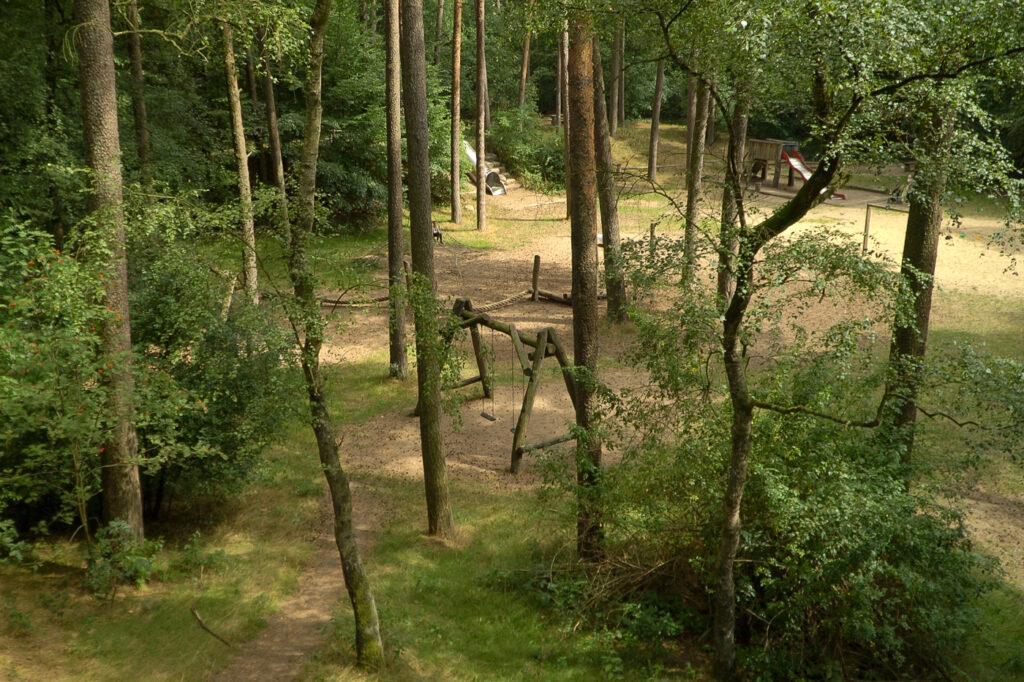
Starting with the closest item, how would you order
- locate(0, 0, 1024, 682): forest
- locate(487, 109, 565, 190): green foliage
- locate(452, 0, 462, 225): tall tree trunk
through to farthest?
locate(0, 0, 1024, 682): forest → locate(452, 0, 462, 225): tall tree trunk → locate(487, 109, 565, 190): green foliage

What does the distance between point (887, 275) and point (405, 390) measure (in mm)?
9982

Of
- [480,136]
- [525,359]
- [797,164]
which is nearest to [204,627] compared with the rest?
[525,359]

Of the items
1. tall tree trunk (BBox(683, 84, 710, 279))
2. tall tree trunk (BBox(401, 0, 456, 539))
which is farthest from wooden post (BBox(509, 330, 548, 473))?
tall tree trunk (BBox(683, 84, 710, 279))

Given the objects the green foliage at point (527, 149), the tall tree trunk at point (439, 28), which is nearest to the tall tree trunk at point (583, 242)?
the green foliage at point (527, 149)

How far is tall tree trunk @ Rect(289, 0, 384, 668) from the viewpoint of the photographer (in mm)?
7184

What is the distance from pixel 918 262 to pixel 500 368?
836 cm

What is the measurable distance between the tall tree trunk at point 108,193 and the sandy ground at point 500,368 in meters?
2.44

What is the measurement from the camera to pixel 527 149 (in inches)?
1302

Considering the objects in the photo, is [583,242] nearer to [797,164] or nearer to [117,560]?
[117,560]

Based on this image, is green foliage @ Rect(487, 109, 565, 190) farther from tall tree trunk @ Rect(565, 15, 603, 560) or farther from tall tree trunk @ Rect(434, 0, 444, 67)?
tall tree trunk @ Rect(565, 15, 603, 560)

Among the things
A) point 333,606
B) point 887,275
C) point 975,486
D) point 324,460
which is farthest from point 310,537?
point 975,486

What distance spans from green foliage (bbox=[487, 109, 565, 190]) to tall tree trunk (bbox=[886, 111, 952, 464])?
22.7 m

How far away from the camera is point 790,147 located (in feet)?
107

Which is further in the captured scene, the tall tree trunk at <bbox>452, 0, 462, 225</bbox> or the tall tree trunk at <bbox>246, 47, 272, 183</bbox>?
the tall tree trunk at <bbox>452, 0, 462, 225</bbox>
